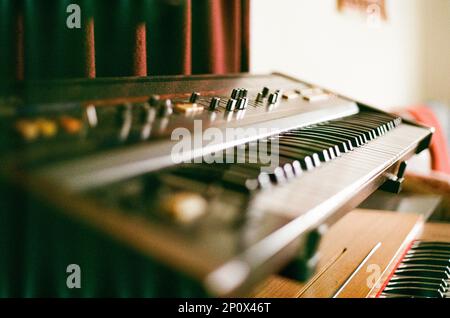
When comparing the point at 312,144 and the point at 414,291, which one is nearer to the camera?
the point at 312,144

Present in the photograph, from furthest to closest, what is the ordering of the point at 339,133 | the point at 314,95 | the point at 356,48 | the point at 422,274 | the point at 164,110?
the point at 356,48 → the point at 314,95 → the point at 422,274 → the point at 339,133 → the point at 164,110

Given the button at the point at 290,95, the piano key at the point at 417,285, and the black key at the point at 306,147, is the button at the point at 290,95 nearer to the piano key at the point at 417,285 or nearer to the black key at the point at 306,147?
the black key at the point at 306,147

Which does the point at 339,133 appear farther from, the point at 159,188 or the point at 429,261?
the point at 159,188

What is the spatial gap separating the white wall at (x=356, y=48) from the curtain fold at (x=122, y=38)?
0.39 meters

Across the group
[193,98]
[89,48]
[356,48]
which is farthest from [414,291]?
[356,48]

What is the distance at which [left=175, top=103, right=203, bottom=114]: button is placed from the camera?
32.6 inches

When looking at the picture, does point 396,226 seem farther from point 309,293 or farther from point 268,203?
point 268,203

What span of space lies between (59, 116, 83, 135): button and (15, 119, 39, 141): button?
0.04m

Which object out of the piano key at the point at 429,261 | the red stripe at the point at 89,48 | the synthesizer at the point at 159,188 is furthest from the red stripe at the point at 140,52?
the piano key at the point at 429,261

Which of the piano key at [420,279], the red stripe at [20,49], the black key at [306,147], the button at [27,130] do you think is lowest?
the piano key at [420,279]

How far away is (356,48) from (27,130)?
101 inches

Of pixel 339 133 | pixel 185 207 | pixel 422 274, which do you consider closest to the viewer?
pixel 185 207

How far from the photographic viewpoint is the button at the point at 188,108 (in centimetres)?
83

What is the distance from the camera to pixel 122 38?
1190mm
